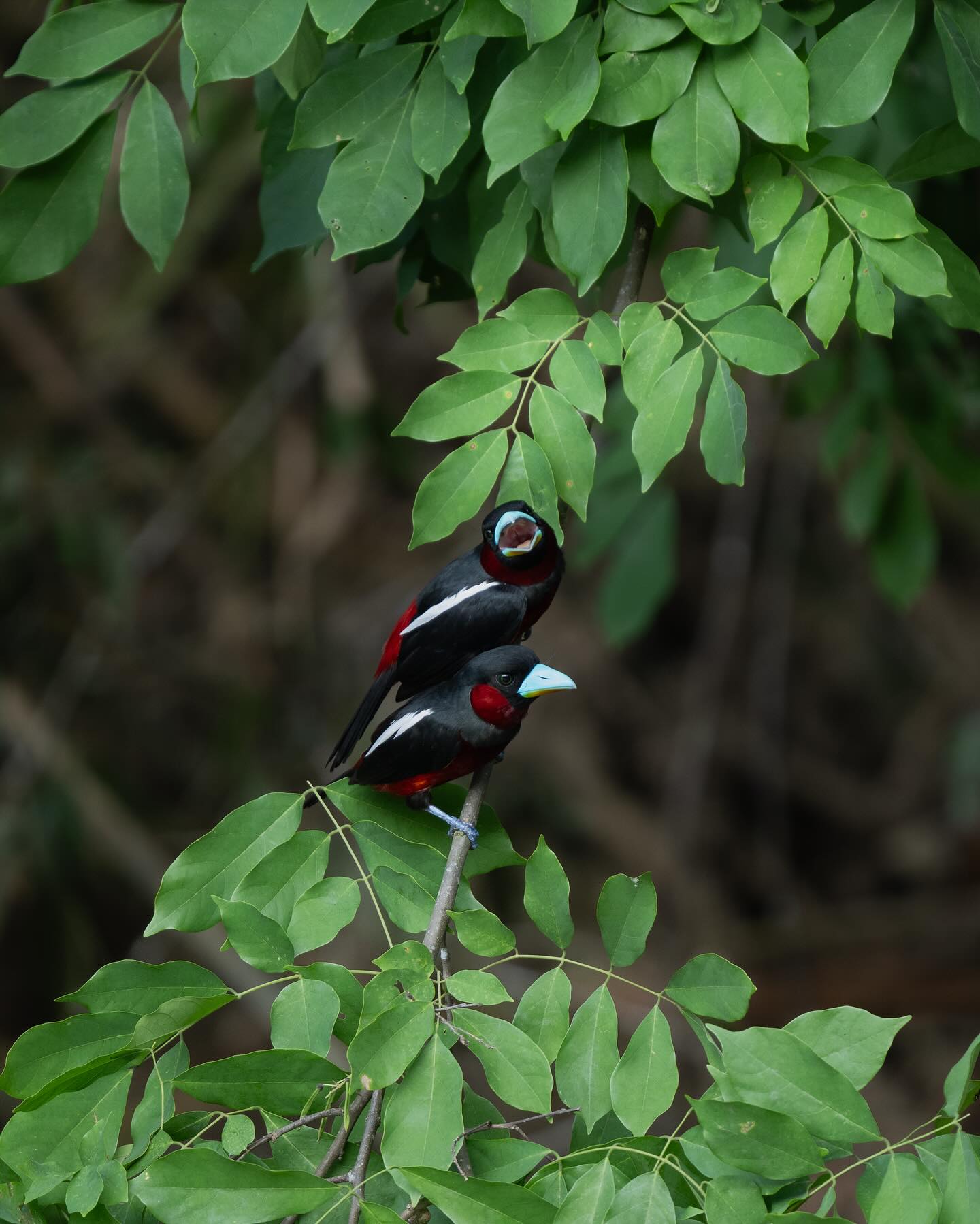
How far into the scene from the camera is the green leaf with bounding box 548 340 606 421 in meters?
1.46

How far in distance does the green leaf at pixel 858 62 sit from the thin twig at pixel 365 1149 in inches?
47.9

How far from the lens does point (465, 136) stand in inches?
60.2

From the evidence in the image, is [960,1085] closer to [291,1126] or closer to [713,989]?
[713,989]

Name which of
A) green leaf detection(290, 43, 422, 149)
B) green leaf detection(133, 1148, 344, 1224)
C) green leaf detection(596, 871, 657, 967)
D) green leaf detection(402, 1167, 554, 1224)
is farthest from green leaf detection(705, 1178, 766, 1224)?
green leaf detection(290, 43, 422, 149)

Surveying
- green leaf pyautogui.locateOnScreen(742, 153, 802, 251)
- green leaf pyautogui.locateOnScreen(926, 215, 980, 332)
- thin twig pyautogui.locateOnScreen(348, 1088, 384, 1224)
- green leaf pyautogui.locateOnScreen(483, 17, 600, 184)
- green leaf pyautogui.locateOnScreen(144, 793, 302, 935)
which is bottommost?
thin twig pyautogui.locateOnScreen(348, 1088, 384, 1224)

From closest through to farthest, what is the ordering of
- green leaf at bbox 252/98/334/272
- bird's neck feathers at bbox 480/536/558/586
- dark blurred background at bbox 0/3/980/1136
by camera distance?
bird's neck feathers at bbox 480/536/558/586, green leaf at bbox 252/98/334/272, dark blurred background at bbox 0/3/980/1136

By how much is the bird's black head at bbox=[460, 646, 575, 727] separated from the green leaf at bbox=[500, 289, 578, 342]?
0.40m

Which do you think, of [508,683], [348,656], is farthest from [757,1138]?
[348,656]

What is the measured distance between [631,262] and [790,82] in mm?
335

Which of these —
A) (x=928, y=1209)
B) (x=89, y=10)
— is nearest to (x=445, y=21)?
(x=89, y=10)

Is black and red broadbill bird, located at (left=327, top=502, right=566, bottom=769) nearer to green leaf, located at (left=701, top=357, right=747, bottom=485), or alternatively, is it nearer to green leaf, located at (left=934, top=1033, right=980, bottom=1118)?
green leaf, located at (left=701, top=357, right=747, bottom=485)

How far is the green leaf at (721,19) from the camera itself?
54.9 inches

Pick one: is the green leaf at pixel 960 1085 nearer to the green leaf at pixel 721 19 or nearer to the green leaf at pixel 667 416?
the green leaf at pixel 667 416

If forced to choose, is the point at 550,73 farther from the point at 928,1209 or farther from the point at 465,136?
the point at 928,1209
